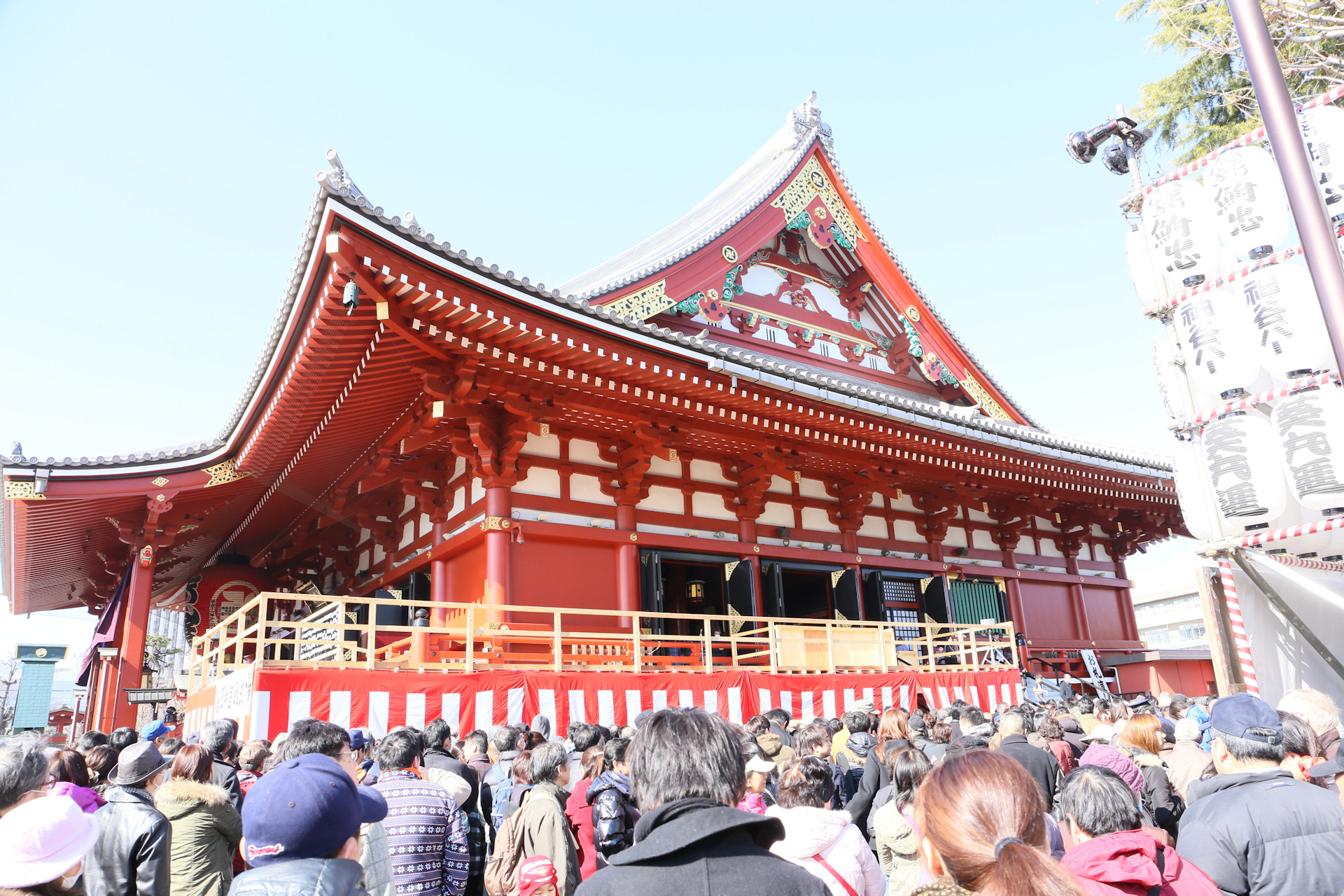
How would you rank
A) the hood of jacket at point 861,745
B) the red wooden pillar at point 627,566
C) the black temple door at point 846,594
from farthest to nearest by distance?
the black temple door at point 846,594 < the red wooden pillar at point 627,566 < the hood of jacket at point 861,745

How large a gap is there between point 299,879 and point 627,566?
10.7 metres

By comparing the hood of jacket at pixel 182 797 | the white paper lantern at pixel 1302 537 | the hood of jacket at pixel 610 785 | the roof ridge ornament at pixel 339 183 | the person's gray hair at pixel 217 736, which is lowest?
the hood of jacket at pixel 610 785

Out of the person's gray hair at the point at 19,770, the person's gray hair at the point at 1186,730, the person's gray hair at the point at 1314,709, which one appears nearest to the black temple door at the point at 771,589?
the person's gray hair at the point at 1186,730

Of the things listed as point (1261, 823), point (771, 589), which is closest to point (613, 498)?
point (771, 589)

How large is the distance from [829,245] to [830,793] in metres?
14.9

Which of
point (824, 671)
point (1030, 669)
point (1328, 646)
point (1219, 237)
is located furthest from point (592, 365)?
point (1030, 669)

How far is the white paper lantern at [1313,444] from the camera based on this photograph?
709 cm

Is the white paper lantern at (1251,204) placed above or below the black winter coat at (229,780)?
above

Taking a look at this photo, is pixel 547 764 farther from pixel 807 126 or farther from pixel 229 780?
pixel 807 126

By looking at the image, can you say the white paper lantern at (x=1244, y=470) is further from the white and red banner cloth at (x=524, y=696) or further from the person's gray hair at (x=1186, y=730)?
the white and red banner cloth at (x=524, y=696)

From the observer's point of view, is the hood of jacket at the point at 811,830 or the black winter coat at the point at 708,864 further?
the hood of jacket at the point at 811,830

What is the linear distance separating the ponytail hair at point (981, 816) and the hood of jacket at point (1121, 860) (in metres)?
0.49

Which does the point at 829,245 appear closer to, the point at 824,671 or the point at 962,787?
the point at 824,671

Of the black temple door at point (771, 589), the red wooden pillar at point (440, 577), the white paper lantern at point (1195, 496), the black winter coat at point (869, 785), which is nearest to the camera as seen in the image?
the black winter coat at point (869, 785)
